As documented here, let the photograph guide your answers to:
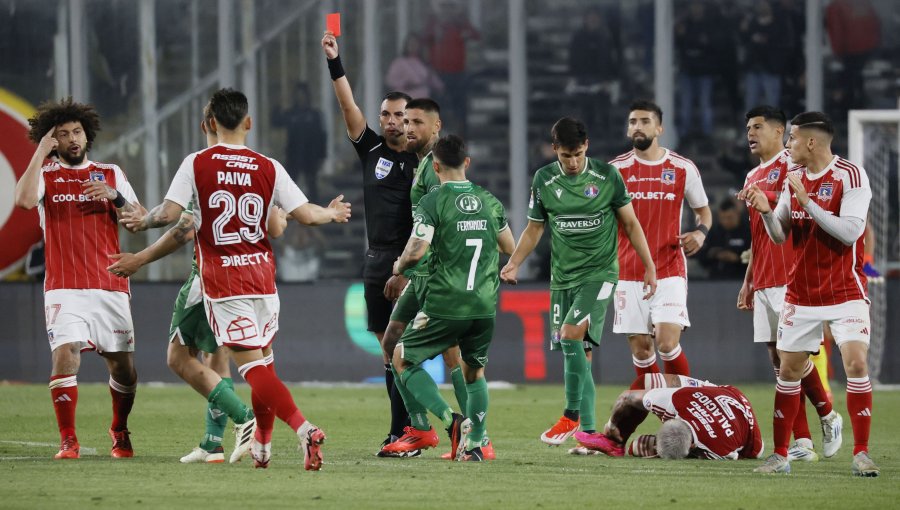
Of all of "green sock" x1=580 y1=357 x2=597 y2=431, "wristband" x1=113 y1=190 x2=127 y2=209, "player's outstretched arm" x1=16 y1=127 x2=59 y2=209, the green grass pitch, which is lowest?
the green grass pitch

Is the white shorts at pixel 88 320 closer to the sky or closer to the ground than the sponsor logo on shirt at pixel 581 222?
closer to the ground

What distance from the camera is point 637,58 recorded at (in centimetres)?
1989

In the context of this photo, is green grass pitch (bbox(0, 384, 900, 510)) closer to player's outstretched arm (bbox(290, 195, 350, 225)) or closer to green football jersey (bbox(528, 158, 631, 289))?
green football jersey (bbox(528, 158, 631, 289))

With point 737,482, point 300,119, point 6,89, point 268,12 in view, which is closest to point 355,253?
point 300,119

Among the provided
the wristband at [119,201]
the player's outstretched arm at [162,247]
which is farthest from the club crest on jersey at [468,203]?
the wristband at [119,201]

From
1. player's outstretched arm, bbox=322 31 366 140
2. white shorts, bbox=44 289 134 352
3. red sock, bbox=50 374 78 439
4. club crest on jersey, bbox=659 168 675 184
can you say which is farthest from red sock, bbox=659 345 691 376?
red sock, bbox=50 374 78 439

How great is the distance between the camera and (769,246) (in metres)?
10.5

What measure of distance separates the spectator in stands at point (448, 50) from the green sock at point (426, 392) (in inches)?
425

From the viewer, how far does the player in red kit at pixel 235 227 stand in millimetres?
8609

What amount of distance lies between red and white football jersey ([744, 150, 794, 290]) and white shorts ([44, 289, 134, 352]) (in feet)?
14.0

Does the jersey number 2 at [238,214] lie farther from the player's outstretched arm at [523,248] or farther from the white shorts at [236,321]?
the player's outstretched arm at [523,248]

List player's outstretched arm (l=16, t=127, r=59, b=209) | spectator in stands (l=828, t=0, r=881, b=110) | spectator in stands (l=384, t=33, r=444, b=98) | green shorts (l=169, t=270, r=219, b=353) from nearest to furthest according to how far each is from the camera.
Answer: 1. green shorts (l=169, t=270, r=219, b=353)
2. player's outstretched arm (l=16, t=127, r=59, b=209)
3. spectator in stands (l=828, t=0, r=881, b=110)
4. spectator in stands (l=384, t=33, r=444, b=98)

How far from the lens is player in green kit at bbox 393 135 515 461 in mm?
9195

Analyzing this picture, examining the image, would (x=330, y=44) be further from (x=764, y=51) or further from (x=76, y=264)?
(x=764, y=51)
